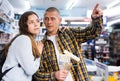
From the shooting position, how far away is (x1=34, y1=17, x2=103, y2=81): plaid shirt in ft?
6.97

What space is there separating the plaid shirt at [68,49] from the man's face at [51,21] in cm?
12

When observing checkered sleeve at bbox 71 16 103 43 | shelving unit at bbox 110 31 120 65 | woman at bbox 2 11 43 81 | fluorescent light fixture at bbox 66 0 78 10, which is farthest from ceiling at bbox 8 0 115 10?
woman at bbox 2 11 43 81

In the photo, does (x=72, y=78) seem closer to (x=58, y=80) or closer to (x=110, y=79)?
(x=58, y=80)

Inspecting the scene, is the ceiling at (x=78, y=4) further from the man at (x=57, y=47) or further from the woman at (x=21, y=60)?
the woman at (x=21, y=60)

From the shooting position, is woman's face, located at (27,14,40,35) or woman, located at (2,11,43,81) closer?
woman, located at (2,11,43,81)

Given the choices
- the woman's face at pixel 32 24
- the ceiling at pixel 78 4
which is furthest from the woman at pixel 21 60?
the ceiling at pixel 78 4

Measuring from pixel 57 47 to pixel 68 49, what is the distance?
12 cm

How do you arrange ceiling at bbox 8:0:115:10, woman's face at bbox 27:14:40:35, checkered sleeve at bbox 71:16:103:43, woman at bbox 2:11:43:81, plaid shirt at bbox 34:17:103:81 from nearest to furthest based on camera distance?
woman at bbox 2:11:43:81, woman's face at bbox 27:14:40:35, plaid shirt at bbox 34:17:103:81, checkered sleeve at bbox 71:16:103:43, ceiling at bbox 8:0:115:10

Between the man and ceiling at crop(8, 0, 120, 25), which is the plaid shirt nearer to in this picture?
the man

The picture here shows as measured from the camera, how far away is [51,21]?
216cm

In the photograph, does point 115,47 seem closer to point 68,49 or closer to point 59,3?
point 59,3

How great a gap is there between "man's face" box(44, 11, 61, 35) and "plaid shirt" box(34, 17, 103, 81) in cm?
12

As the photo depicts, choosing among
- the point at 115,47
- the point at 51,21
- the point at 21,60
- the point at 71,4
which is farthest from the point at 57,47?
the point at 71,4

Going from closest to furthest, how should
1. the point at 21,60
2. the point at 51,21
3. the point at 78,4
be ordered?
1. the point at 21,60
2. the point at 51,21
3. the point at 78,4
